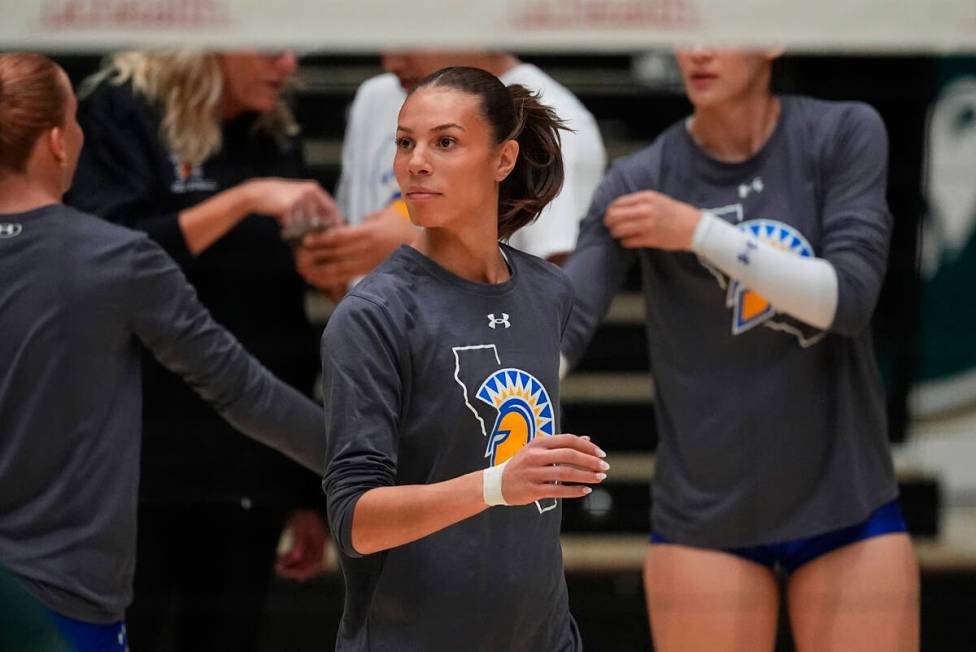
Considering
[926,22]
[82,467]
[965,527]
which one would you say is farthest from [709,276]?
[965,527]

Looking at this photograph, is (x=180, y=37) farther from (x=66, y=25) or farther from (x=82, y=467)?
(x=82, y=467)

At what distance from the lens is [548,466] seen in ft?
6.77

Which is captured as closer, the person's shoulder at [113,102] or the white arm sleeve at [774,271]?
the white arm sleeve at [774,271]

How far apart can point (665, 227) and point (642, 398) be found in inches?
71.1

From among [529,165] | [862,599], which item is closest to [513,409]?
[529,165]

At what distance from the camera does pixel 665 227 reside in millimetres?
3035

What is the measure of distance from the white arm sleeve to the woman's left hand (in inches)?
1.2

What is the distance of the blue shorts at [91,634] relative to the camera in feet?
8.86

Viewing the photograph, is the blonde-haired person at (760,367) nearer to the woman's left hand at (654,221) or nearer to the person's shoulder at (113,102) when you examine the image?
the woman's left hand at (654,221)

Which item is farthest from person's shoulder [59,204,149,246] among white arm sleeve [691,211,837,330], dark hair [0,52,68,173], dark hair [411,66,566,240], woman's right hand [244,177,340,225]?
white arm sleeve [691,211,837,330]

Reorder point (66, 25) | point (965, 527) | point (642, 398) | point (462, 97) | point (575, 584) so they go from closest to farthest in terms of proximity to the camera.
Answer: point (462, 97) → point (66, 25) → point (575, 584) → point (965, 527) → point (642, 398)

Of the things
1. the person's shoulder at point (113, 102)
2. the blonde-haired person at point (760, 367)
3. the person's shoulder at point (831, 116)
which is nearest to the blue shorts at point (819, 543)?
the blonde-haired person at point (760, 367)

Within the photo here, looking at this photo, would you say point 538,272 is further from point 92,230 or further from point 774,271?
point 92,230

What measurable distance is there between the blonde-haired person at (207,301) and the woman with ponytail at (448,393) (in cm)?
113
